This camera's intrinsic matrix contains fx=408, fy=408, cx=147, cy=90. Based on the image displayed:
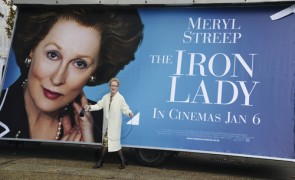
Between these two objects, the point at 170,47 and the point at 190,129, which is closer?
the point at 190,129

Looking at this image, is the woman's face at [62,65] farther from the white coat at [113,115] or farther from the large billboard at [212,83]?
the white coat at [113,115]

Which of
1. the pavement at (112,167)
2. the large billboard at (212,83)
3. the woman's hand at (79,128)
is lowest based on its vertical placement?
the pavement at (112,167)

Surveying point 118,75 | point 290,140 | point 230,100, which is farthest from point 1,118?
point 290,140

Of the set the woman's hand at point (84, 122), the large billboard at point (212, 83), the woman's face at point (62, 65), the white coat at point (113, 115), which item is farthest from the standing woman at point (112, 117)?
the woman's face at point (62, 65)

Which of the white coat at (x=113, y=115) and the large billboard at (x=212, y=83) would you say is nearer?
the large billboard at (x=212, y=83)

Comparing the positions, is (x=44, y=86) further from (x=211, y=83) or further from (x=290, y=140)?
(x=290, y=140)

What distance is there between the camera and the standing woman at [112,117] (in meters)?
8.39

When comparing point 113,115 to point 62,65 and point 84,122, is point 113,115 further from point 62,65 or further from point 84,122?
point 62,65

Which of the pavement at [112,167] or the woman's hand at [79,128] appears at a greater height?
the woman's hand at [79,128]

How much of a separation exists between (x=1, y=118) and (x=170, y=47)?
13.9 feet

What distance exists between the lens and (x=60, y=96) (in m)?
9.32

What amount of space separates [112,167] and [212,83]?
273 centimetres

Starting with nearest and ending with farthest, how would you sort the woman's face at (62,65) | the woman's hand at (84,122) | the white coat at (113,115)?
the white coat at (113,115), the woman's hand at (84,122), the woman's face at (62,65)

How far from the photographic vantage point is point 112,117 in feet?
27.7
